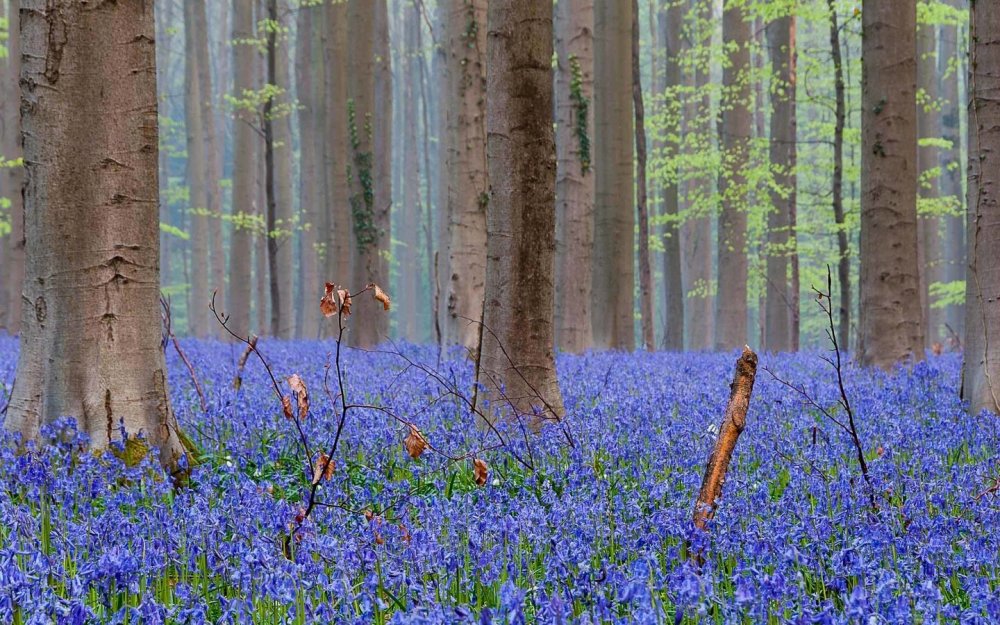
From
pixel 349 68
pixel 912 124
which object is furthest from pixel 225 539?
pixel 349 68

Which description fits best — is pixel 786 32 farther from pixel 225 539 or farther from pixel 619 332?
pixel 225 539

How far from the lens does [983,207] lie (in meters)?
6.87

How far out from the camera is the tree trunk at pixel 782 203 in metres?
19.0

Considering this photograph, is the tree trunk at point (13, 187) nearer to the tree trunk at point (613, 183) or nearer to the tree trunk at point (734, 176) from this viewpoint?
the tree trunk at point (613, 183)

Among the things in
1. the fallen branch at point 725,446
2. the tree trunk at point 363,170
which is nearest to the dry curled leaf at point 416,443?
the fallen branch at point 725,446

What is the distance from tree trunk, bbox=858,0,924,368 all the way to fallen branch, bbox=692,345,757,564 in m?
6.37

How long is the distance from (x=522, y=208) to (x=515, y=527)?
310cm

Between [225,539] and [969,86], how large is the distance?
20.8ft

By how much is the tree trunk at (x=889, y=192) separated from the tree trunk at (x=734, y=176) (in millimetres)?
8462

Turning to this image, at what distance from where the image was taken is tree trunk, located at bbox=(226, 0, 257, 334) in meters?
21.0

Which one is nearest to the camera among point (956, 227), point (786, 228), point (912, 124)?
point (912, 124)

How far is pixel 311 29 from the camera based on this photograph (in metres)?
23.1

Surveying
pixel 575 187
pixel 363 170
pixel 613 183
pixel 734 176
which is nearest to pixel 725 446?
pixel 575 187

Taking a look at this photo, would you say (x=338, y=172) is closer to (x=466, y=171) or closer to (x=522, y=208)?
(x=466, y=171)
